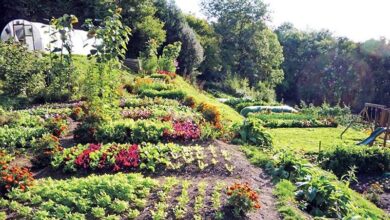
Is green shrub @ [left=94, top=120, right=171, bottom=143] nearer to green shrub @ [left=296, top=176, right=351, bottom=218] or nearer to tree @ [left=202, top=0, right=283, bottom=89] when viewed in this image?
green shrub @ [left=296, top=176, right=351, bottom=218]

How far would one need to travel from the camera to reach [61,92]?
38.6 ft

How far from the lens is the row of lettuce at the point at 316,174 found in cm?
502

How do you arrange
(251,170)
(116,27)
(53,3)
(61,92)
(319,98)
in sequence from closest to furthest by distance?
(251,170) < (116,27) < (61,92) < (53,3) < (319,98)

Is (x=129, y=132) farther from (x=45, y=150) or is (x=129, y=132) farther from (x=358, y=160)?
(x=358, y=160)

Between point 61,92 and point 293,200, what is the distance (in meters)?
8.99

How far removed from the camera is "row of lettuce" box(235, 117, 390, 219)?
16.5ft

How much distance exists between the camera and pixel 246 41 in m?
32.0

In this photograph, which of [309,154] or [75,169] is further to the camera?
[309,154]

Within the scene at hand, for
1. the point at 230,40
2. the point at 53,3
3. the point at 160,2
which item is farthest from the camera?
the point at 230,40

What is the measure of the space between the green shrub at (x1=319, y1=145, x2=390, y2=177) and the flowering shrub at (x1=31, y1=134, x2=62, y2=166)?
19.4 ft

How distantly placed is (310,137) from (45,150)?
347 inches

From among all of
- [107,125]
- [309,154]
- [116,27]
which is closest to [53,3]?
[116,27]

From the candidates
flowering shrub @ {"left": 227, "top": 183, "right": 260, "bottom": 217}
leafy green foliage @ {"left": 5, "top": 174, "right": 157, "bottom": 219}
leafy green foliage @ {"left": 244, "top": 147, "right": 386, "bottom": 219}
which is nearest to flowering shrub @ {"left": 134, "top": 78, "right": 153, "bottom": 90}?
leafy green foliage @ {"left": 244, "top": 147, "right": 386, "bottom": 219}

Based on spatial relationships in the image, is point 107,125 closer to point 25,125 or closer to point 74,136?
point 74,136
